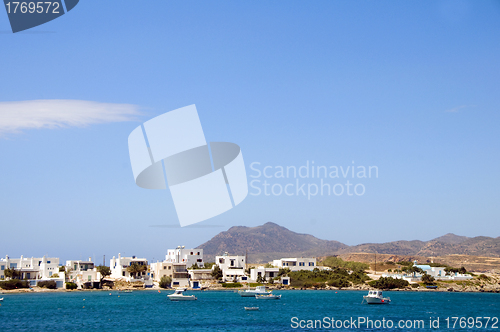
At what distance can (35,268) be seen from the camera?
113688 mm

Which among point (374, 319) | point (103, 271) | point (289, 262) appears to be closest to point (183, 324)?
point (374, 319)

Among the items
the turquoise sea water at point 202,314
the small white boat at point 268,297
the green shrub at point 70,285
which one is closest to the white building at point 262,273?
the small white boat at point 268,297

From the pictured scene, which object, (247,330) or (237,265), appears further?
(237,265)

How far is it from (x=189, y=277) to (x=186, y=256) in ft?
22.6

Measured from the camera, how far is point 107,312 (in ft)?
208

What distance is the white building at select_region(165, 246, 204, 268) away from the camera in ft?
394

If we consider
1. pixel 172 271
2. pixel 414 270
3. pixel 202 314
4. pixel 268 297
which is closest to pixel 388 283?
pixel 414 270

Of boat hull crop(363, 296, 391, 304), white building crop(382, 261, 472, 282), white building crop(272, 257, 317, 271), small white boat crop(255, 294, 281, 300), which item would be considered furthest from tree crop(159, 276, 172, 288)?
boat hull crop(363, 296, 391, 304)

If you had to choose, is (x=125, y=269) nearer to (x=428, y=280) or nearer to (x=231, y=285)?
(x=231, y=285)

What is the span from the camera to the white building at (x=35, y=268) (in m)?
109

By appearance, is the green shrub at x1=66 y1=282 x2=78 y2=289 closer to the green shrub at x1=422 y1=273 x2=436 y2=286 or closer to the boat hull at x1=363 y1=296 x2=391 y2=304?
the boat hull at x1=363 y1=296 x2=391 y2=304

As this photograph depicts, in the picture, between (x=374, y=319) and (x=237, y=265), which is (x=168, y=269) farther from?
(x=374, y=319)

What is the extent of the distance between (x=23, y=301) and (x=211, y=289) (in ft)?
131

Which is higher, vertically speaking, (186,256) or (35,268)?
(186,256)
